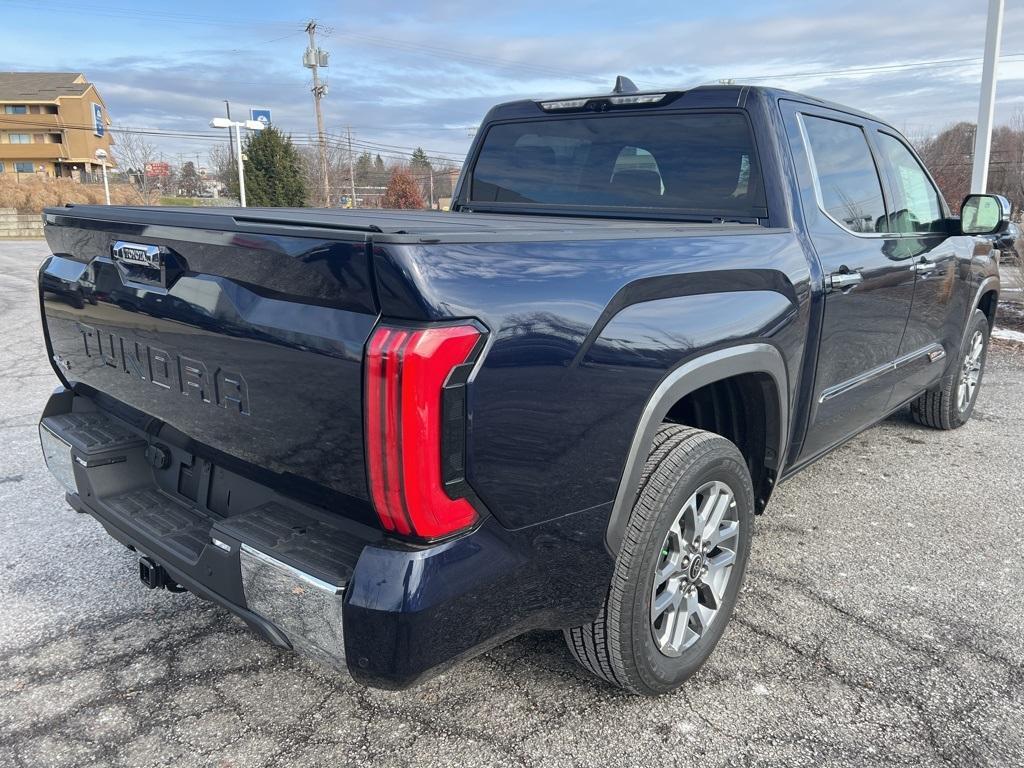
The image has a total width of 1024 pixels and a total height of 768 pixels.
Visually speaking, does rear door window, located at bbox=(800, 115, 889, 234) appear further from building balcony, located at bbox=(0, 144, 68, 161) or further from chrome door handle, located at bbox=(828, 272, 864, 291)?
building balcony, located at bbox=(0, 144, 68, 161)

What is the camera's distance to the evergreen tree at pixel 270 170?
3083cm

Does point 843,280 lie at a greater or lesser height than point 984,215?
lesser

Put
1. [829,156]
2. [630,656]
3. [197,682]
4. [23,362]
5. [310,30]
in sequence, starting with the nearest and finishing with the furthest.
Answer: [630,656] → [197,682] → [829,156] → [23,362] → [310,30]

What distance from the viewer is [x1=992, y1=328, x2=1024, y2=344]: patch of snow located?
883 cm

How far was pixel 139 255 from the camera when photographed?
84.6 inches

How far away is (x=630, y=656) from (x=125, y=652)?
1.73 metres

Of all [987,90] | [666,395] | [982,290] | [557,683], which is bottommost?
[557,683]

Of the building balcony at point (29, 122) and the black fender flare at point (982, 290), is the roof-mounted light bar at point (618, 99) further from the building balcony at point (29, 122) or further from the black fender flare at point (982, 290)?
the building balcony at point (29, 122)

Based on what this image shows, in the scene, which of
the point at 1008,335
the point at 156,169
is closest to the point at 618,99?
the point at 1008,335

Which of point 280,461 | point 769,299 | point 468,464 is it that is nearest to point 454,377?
point 468,464

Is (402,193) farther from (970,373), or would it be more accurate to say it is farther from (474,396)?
(474,396)

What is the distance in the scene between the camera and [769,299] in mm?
2568

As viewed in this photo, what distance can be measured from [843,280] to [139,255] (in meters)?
2.46

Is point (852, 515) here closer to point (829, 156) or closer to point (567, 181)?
point (829, 156)
